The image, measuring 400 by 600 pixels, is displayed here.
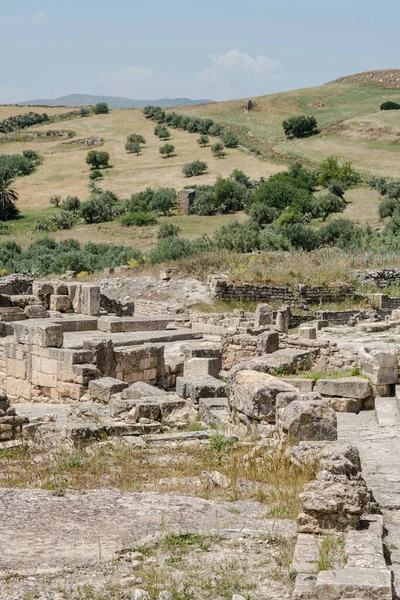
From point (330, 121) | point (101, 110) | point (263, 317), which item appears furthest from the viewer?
point (101, 110)

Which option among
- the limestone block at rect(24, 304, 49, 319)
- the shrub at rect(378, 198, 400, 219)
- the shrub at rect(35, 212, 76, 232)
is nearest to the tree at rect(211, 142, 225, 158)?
the shrub at rect(35, 212, 76, 232)

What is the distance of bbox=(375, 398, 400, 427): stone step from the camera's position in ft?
39.5

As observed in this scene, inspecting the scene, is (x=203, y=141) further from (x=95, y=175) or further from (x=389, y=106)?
(x=389, y=106)

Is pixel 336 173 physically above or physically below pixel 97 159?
below

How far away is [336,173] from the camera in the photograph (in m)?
69.2

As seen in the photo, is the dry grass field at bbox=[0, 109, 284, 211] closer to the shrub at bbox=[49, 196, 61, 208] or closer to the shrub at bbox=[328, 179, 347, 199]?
→ the shrub at bbox=[49, 196, 61, 208]

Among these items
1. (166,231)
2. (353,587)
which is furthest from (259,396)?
(166,231)

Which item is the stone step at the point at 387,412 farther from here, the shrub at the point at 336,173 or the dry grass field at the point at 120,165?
the dry grass field at the point at 120,165

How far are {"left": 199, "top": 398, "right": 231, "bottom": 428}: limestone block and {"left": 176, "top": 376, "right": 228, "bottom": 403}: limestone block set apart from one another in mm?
360

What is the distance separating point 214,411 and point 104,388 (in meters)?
2.84

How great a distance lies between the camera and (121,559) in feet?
20.6

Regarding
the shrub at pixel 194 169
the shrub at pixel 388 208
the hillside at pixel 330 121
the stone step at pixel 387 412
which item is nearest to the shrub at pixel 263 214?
the shrub at pixel 388 208

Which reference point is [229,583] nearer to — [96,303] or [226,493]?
[226,493]

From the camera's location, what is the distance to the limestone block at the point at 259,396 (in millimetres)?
10930
